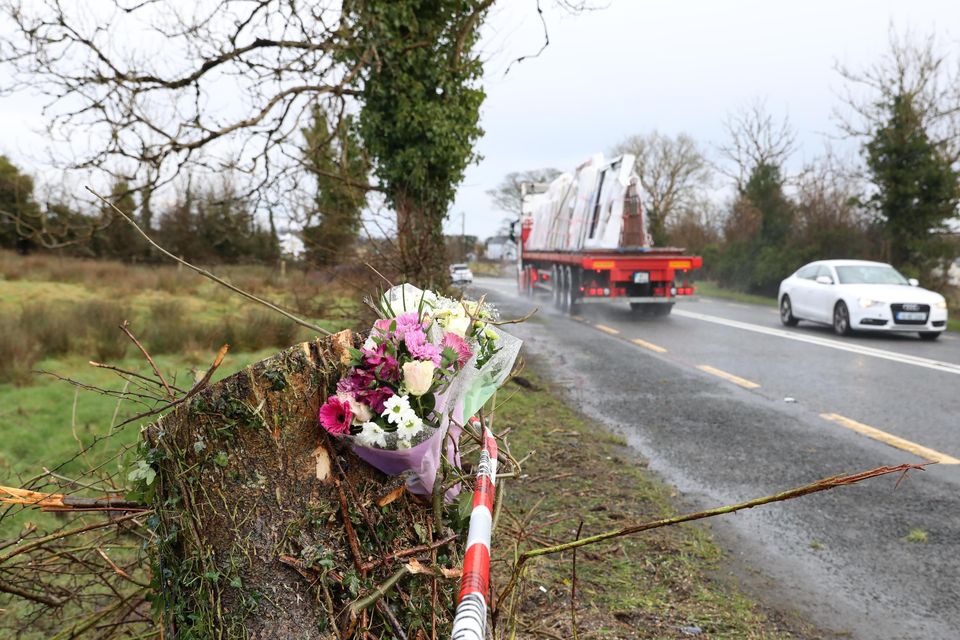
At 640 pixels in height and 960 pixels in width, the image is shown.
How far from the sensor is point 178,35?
823 cm

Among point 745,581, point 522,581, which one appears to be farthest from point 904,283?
point 522,581

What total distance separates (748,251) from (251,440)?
2784cm

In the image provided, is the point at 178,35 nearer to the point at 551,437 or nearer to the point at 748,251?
the point at 551,437

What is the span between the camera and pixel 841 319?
13.8 meters

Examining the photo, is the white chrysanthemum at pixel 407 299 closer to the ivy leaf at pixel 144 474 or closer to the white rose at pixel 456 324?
the white rose at pixel 456 324

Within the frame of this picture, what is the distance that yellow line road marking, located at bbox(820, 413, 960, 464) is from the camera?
5.82m

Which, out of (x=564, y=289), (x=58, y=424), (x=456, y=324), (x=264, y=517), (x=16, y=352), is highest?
(x=456, y=324)

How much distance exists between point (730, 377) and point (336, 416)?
8.49 m

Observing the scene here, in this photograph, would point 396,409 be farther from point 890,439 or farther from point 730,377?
point 730,377

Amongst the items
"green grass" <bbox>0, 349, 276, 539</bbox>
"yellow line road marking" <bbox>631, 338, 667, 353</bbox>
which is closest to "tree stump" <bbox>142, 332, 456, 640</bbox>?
"green grass" <bbox>0, 349, 276, 539</bbox>

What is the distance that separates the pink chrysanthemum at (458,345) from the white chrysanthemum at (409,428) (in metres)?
0.25

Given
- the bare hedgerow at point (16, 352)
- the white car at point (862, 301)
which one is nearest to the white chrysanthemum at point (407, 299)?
the bare hedgerow at point (16, 352)

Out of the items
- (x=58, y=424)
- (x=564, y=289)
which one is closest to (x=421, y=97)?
(x=58, y=424)

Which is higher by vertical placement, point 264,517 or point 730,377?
point 264,517
